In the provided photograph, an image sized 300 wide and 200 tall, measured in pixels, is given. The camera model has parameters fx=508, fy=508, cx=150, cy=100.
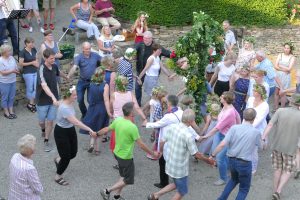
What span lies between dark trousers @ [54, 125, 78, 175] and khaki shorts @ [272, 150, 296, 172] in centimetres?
314

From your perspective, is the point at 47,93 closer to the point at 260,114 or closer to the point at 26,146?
the point at 26,146

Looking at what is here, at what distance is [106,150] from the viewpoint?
368 inches

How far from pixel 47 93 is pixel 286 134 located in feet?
13.5

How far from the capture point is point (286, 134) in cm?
762

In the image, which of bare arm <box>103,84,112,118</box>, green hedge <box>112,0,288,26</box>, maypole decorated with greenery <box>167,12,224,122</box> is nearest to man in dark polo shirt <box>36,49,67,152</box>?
bare arm <box>103,84,112,118</box>

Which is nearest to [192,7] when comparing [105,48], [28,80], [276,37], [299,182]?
[276,37]

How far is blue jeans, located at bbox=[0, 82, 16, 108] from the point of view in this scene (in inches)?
400

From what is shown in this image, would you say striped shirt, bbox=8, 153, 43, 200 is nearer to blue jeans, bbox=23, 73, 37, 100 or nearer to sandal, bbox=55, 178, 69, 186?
sandal, bbox=55, 178, 69, 186

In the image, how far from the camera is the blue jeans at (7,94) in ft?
33.3

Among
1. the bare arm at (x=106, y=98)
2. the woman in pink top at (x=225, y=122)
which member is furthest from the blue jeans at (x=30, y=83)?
the woman in pink top at (x=225, y=122)

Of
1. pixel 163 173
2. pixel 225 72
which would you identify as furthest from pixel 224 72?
pixel 163 173

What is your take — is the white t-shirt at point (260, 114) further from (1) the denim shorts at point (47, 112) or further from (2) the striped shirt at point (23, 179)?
(2) the striped shirt at point (23, 179)

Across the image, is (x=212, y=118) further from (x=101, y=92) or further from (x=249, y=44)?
(x=249, y=44)

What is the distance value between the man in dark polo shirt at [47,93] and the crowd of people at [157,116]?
2 centimetres
